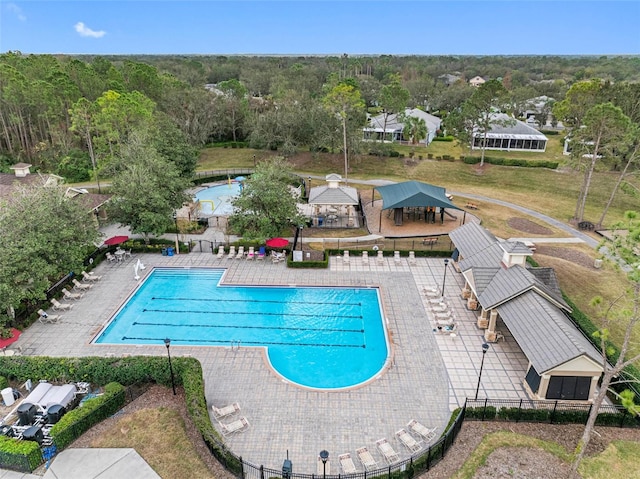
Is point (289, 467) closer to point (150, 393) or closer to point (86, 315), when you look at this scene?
point (150, 393)

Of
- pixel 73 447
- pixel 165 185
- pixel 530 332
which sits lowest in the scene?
pixel 73 447

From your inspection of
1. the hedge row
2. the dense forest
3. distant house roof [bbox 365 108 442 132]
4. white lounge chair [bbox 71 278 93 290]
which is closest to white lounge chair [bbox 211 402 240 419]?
white lounge chair [bbox 71 278 93 290]

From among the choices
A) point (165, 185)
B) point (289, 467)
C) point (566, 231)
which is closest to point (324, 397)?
point (289, 467)

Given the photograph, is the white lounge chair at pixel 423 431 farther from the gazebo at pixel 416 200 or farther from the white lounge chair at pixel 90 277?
the white lounge chair at pixel 90 277

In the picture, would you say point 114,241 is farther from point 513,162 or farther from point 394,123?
point 394,123

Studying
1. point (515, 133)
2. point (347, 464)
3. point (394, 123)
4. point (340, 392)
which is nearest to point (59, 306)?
point (340, 392)

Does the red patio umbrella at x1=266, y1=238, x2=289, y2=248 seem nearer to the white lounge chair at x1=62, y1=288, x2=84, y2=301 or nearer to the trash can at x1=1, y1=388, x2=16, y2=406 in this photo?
the white lounge chair at x1=62, y1=288, x2=84, y2=301
